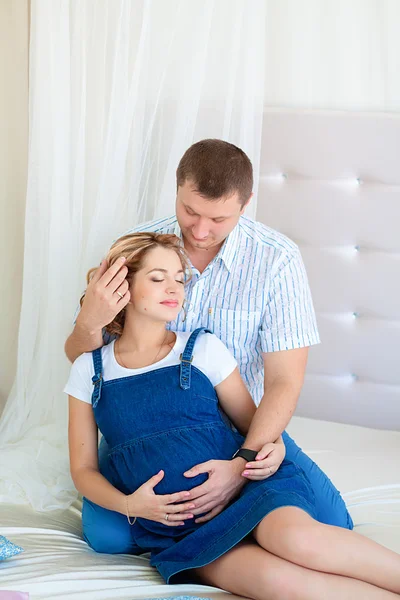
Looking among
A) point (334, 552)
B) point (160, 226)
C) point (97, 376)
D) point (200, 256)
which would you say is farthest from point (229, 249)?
point (334, 552)

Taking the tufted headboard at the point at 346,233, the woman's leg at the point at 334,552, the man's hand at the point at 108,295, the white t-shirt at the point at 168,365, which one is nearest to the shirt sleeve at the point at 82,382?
the white t-shirt at the point at 168,365

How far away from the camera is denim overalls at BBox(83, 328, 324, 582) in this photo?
1.61m

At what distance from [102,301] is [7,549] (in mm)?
576

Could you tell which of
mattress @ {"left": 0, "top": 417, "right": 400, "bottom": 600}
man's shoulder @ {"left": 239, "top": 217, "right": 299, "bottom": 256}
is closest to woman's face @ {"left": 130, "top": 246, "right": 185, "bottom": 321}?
man's shoulder @ {"left": 239, "top": 217, "right": 299, "bottom": 256}

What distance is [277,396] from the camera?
1.82 metres

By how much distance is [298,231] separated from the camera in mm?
2500

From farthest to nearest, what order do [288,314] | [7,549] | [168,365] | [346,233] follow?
1. [346,233]
2. [288,314]
3. [168,365]
4. [7,549]

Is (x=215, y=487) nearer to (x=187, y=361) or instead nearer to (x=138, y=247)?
(x=187, y=361)

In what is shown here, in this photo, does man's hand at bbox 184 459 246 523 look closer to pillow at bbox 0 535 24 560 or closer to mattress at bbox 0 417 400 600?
mattress at bbox 0 417 400 600

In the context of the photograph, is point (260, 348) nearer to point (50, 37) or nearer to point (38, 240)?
point (38, 240)

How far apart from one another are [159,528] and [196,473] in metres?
0.15

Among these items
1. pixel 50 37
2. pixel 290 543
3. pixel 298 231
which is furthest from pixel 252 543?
pixel 50 37

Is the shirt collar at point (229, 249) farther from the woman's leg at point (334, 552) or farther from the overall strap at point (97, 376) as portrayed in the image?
the woman's leg at point (334, 552)

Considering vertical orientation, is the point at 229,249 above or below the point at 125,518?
above
